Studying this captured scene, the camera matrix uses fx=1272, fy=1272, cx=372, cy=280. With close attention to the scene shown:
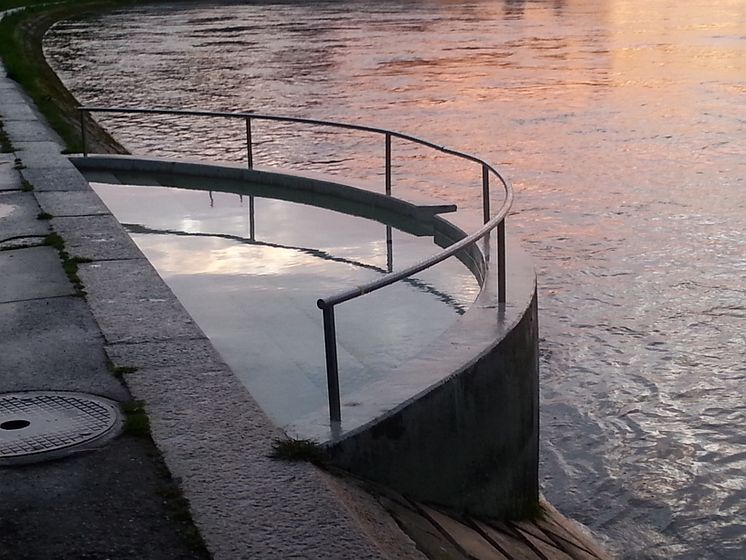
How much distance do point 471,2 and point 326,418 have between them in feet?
245

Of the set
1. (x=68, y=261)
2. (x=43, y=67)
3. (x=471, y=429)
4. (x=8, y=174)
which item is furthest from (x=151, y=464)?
(x=43, y=67)

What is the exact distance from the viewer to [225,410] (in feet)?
18.0

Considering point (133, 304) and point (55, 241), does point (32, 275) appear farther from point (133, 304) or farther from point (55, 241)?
point (133, 304)

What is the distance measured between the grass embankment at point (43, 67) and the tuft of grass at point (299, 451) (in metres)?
10.2

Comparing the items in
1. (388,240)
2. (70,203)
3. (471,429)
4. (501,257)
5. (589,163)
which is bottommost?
(589,163)

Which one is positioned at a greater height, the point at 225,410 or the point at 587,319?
the point at 225,410

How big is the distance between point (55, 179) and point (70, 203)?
1.39 meters

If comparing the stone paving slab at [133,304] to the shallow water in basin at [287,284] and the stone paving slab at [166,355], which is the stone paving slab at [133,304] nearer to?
the stone paving slab at [166,355]

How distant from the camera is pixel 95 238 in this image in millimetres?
8930

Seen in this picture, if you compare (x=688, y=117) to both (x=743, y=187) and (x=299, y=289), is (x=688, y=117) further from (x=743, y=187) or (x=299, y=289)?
(x=299, y=289)

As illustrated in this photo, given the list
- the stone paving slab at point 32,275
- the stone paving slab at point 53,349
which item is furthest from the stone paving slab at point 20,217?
the stone paving slab at point 53,349

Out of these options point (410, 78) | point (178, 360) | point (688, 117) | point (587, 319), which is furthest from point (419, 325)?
point (410, 78)

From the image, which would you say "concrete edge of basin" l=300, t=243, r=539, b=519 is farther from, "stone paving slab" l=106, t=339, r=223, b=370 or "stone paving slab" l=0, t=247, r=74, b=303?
"stone paving slab" l=0, t=247, r=74, b=303

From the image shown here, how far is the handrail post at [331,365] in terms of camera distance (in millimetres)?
5078
